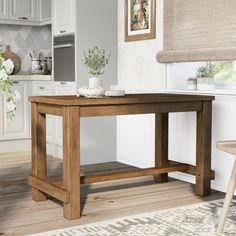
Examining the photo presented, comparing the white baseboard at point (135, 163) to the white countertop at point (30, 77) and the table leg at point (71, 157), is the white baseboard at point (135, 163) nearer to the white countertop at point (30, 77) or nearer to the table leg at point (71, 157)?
the white countertop at point (30, 77)

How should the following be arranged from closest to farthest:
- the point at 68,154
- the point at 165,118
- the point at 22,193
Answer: the point at 68,154
the point at 22,193
the point at 165,118

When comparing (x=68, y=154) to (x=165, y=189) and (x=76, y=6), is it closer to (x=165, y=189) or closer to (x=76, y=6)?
(x=165, y=189)

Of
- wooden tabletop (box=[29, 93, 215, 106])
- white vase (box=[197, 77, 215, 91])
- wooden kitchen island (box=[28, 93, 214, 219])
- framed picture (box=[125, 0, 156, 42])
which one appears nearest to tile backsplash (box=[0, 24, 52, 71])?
framed picture (box=[125, 0, 156, 42])

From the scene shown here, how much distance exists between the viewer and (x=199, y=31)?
4113 mm

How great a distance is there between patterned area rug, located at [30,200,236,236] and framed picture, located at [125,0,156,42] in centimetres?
194

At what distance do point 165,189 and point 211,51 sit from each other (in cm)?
119

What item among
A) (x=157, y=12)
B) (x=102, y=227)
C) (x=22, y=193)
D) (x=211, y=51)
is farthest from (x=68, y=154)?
(x=157, y=12)

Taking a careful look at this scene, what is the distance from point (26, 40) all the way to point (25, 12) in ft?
1.55

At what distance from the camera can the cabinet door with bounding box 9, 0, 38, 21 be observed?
19.8 ft

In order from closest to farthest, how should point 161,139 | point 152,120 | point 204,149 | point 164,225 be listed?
1. point 164,225
2. point 204,149
3. point 161,139
4. point 152,120

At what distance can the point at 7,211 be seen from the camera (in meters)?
3.43

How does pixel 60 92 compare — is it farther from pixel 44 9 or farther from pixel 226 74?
pixel 226 74

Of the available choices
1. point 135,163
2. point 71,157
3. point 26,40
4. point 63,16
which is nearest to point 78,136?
point 71,157

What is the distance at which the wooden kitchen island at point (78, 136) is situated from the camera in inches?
126
